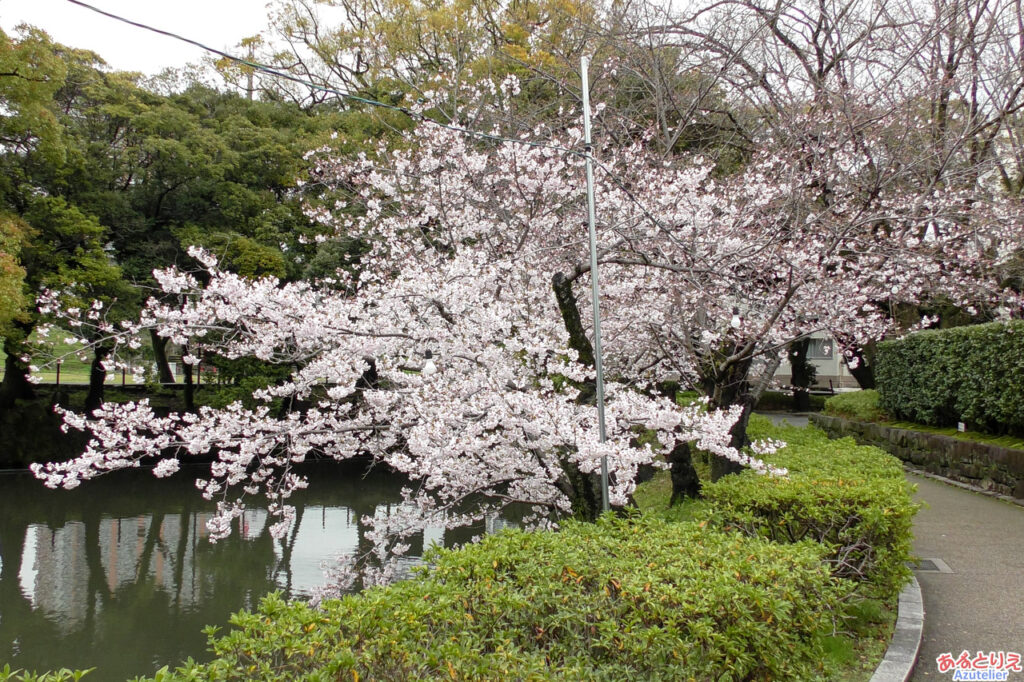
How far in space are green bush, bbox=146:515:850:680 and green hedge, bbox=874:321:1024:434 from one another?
23.8 ft

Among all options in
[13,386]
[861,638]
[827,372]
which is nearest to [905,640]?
[861,638]

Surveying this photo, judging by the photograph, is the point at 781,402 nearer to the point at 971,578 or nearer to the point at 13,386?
the point at 971,578

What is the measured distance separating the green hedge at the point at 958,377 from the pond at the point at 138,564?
783 centimetres

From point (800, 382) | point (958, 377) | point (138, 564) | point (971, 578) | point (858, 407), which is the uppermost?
point (958, 377)

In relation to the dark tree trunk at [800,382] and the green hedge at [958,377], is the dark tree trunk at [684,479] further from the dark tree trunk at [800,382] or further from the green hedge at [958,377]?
the dark tree trunk at [800,382]

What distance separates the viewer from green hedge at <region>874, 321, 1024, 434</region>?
9.04m

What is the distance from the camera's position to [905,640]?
13.3 feet

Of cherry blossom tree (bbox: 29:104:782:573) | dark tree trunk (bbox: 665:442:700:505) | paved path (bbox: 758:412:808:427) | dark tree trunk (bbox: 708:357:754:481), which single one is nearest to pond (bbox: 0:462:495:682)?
cherry blossom tree (bbox: 29:104:782:573)

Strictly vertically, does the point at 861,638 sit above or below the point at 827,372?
below

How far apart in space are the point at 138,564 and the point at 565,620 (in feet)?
33.5

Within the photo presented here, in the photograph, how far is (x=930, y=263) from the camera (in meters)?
10.4

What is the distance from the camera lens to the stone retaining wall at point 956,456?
8.70 m

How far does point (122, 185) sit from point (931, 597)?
18613 millimetres

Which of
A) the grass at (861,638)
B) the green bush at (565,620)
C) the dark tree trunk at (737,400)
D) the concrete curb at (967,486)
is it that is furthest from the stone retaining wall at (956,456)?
the green bush at (565,620)
